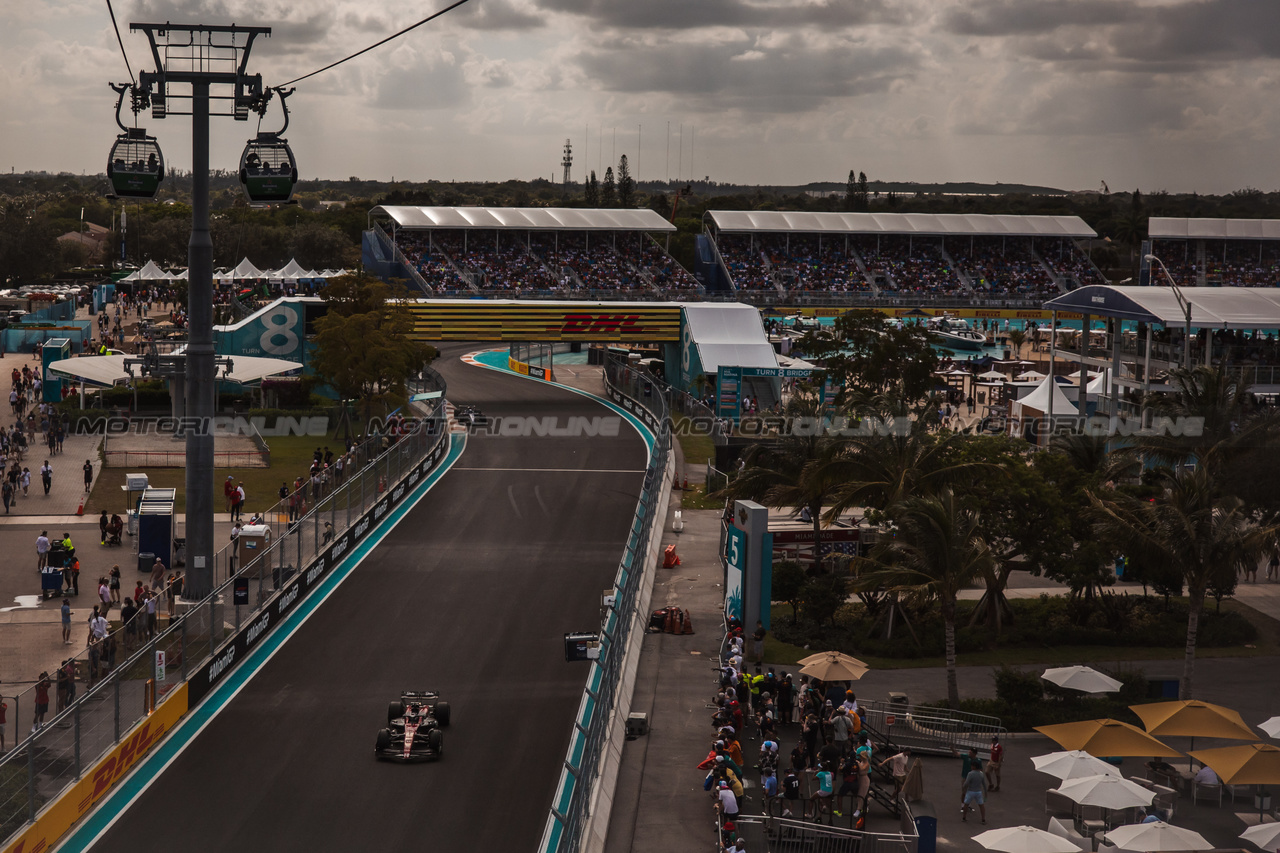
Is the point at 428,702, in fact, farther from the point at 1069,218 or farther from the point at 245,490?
the point at 1069,218

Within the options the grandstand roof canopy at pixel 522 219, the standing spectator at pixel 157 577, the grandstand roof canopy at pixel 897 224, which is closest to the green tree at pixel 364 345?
the standing spectator at pixel 157 577

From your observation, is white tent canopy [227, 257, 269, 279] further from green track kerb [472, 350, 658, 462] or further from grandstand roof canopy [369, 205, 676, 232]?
green track kerb [472, 350, 658, 462]

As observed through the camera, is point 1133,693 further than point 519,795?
Yes

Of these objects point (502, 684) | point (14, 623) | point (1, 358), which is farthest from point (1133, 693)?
point (1, 358)

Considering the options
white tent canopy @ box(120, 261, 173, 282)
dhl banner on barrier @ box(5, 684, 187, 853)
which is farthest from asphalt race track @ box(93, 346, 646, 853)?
→ white tent canopy @ box(120, 261, 173, 282)

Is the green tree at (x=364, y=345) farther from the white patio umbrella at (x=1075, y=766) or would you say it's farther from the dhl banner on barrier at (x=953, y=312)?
the dhl banner on barrier at (x=953, y=312)

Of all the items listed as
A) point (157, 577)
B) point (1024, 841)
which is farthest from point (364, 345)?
point (1024, 841)
